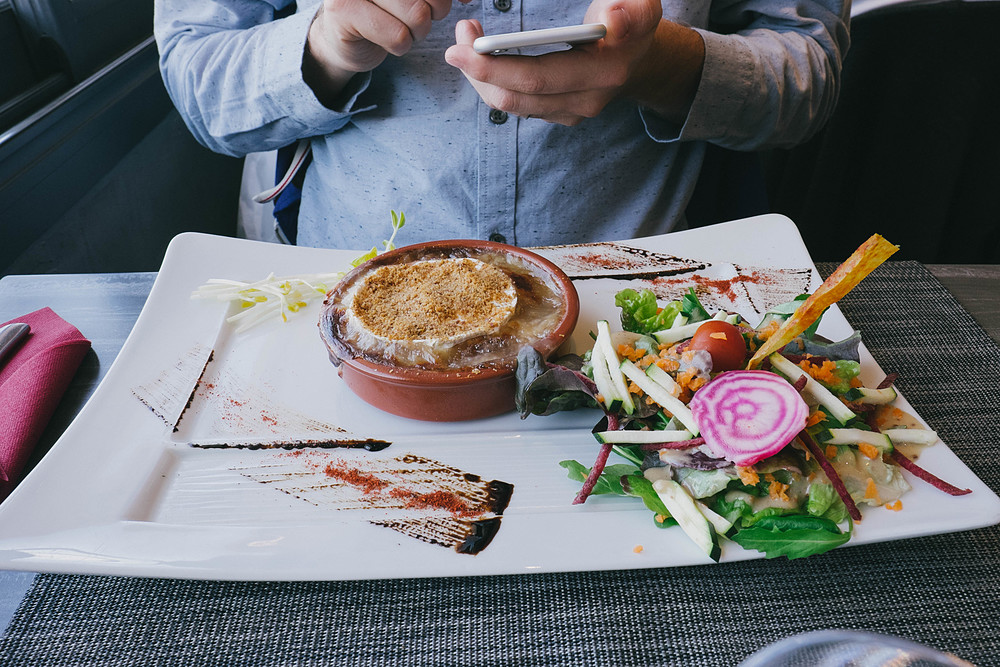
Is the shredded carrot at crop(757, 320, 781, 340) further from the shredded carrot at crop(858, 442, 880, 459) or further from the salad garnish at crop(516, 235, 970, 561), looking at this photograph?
the shredded carrot at crop(858, 442, 880, 459)

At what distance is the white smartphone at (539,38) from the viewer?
1.11 m

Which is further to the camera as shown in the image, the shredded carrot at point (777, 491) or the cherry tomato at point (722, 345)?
the cherry tomato at point (722, 345)

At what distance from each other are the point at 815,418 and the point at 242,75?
5.01ft

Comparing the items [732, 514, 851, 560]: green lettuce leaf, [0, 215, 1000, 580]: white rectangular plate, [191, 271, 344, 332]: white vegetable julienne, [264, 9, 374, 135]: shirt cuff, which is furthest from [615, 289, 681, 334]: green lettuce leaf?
[264, 9, 374, 135]: shirt cuff

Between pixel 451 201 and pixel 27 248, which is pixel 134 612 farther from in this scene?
pixel 27 248

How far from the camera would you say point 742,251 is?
1656 millimetres

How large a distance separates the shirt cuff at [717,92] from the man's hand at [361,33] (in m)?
0.59

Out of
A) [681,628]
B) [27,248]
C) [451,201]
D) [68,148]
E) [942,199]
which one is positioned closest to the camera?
[681,628]

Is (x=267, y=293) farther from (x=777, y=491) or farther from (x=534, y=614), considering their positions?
(x=777, y=491)

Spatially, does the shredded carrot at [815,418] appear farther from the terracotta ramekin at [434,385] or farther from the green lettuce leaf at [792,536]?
the terracotta ramekin at [434,385]

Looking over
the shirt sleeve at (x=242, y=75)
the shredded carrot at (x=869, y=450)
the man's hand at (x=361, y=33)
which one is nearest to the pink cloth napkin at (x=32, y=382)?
the shirt sleeve at (x=242, y=75)

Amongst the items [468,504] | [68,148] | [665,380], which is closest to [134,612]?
[468,504]

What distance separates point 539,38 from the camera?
3.64 ft

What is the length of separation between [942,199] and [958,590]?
2.41 meters
